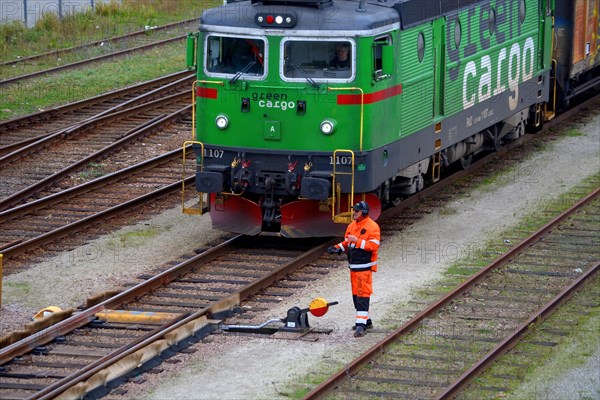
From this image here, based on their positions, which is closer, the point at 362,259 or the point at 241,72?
the point at 362,259

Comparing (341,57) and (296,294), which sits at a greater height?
(341,57)

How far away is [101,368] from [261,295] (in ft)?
11.1

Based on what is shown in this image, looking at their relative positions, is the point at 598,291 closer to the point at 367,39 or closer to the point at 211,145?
the point at 367,39

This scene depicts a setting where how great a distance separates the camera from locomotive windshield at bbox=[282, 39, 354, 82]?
15.8m

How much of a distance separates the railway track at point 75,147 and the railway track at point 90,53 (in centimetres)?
378

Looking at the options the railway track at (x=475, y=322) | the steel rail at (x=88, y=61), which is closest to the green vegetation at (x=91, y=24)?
the steel rail at (x=88, y=61)

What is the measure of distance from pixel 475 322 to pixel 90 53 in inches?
739

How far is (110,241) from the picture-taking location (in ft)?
55.8

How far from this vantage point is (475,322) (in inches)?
550

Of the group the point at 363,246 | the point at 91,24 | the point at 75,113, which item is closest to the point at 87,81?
the point at 75,113

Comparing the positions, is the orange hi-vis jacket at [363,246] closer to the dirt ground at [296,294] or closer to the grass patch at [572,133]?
the dirt ground at [296,294]

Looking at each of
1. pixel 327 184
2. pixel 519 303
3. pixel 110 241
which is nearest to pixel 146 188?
pixel 110 241

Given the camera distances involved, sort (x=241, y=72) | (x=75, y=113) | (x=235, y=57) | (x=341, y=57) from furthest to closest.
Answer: (x=75, y=113) < (x=235, y=57) < (x=241, y=72) < (x=341, y=57)

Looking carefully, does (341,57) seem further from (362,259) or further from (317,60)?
(362,259)
